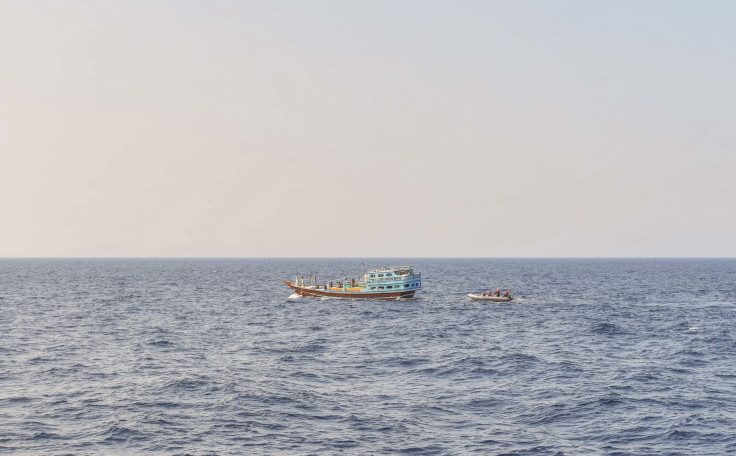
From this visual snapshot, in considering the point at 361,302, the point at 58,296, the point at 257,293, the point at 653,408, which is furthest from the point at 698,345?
the point at 58,296

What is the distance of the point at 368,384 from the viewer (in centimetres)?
4612

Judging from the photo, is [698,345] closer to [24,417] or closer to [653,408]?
[653,408]

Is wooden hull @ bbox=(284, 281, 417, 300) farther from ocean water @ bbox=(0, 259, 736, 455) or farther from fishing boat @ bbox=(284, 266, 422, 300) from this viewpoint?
ocean water @ bbox=(0, 259, 736, 455)

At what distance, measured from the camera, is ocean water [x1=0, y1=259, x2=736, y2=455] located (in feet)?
112

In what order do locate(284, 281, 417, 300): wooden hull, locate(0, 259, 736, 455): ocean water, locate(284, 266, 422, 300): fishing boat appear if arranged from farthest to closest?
1. locate(284, 281, 417, 300): wooden hull
2. locate(284, 266, 422, 300): fishing boat
3. locate(0, 259, 736, 455): ocean water

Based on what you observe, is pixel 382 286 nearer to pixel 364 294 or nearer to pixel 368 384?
pixel 364 294

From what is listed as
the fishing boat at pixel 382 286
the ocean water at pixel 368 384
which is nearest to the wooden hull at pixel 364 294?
the fishing boat at pixel 382 286

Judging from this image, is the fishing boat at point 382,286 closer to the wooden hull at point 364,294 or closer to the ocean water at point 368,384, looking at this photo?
the wooden hull at point 364,294

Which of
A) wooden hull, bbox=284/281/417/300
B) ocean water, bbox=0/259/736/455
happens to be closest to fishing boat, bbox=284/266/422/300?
wooden hull, bbox=284/281/417/300

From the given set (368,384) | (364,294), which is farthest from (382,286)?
(368,384)

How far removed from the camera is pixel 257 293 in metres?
137

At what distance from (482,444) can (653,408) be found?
46.6 feet

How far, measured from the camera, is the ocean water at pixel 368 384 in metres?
34.2

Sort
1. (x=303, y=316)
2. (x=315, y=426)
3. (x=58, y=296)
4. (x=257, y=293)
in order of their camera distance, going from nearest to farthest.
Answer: (x=315, y=426)
(x=303, y=316)
(x=58, y=296)
(x=257, y=293)
